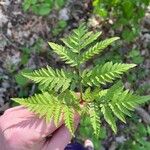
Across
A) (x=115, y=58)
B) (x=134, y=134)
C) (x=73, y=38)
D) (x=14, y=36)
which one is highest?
(x=73, y=38)

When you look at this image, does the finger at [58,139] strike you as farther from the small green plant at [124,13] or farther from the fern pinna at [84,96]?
the small green plant at [124,13]

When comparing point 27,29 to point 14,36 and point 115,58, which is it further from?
point 115,58

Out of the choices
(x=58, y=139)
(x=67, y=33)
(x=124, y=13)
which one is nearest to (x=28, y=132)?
(x=58, y=139)

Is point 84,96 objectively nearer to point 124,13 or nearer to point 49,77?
point 49,77

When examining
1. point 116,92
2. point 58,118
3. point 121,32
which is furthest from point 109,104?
point 121,32

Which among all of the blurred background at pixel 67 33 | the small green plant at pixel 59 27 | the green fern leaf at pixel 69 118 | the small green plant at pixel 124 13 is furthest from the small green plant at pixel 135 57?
the green fern leaf at pixel 69 118

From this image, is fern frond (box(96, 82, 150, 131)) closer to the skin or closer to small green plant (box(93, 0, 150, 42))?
the skin

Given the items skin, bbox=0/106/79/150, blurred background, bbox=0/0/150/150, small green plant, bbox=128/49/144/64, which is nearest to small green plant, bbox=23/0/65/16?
blurred background, bbox=0/0/150/150
